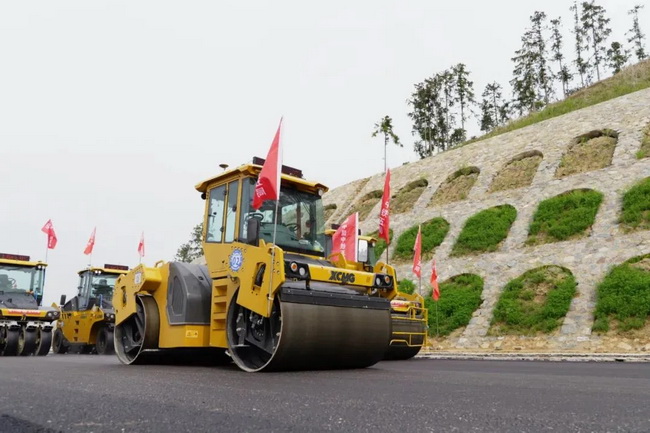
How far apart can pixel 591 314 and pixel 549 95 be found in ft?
154

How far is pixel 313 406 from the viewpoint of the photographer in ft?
11.6

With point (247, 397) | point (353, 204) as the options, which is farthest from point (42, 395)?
point (353, 204)

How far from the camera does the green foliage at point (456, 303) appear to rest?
58.6ft

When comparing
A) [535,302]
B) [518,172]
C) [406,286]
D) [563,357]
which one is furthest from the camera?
[518,172]

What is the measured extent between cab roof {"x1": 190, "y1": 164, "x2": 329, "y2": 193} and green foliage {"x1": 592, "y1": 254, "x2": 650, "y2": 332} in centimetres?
1035

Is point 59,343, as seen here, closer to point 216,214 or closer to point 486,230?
point 216,214

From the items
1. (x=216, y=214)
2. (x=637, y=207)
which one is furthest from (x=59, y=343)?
(x=637, y=207)

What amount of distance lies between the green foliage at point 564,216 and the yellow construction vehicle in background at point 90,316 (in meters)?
14.6

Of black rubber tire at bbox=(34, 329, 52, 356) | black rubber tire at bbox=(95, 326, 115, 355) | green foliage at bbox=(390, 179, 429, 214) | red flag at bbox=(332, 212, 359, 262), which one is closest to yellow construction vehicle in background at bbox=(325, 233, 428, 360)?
red flag at bbox=(332, 212, 359, 262)

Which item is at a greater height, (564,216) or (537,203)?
(537,203)

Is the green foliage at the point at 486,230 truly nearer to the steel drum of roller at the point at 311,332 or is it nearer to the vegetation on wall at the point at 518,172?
the vegetation on wall at the point at 518,172

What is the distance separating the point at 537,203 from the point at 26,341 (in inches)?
734

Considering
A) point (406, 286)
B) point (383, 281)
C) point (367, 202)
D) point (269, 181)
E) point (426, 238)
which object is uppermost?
point (367, 202)

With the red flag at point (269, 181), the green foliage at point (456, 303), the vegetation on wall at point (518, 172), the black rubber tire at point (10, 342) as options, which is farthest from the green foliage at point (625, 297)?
the black rubber tire at point (10, 342)
